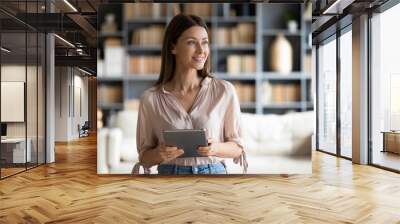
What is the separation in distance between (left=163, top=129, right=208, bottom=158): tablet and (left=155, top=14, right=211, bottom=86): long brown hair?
29.6 inches

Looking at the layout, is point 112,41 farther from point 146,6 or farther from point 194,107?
point 194,107

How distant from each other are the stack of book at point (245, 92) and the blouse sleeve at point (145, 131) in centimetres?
123

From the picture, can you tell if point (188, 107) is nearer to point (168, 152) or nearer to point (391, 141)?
point (168, 152)

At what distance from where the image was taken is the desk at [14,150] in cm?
635

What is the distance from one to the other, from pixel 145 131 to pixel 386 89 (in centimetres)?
414

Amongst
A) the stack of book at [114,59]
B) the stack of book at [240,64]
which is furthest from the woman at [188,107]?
the stack of book at [114,59]

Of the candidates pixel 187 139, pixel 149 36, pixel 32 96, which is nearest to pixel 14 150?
pixel 32 96

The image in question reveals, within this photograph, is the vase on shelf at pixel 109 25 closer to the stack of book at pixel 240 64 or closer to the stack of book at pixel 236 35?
the stack of book at pixel 236 35

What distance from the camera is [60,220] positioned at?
156 inches

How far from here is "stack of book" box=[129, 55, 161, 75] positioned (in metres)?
6.14

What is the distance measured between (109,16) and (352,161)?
517cm

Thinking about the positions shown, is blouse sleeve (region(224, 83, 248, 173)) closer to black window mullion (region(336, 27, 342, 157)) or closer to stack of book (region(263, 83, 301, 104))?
stack of book (region(263, 83, 301, 104))

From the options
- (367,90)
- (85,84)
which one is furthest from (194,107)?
(85,84)

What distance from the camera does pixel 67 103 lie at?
1548 cm
